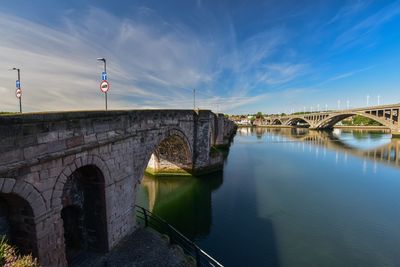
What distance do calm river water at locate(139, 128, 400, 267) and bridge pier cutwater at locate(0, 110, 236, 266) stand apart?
468 centimetres

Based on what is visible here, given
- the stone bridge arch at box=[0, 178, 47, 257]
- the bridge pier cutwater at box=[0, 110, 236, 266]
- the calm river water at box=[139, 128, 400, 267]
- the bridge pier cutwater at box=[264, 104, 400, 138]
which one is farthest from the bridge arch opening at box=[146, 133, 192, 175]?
the bridge pier cutwater at box=[264, 104, 400, 138]

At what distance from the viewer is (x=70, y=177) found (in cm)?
715

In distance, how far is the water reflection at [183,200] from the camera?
12.6 metres

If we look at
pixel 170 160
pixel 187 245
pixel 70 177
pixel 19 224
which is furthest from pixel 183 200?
pixel 19 224

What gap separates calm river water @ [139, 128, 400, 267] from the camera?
9.76 m

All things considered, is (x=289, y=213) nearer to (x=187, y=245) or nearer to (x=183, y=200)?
(x=187, y=245)

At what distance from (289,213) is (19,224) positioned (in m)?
12.8

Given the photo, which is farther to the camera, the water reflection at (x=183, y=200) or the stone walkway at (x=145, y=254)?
the water reflection at (x=183, y=200)

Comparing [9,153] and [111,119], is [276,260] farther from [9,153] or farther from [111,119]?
[9,153]

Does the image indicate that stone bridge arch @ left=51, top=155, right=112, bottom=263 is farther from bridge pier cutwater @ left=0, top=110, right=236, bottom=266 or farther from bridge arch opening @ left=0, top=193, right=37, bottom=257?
bridge arch opening @ left=0, top=193, right=37, bottom=257

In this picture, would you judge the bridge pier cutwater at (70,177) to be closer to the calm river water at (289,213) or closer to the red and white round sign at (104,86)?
the red and white round sign at (104,86)

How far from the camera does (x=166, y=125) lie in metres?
15.1

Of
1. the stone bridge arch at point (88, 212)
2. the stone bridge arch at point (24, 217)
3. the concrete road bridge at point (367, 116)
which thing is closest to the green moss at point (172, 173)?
the stone bridge arch at point (88, 212)

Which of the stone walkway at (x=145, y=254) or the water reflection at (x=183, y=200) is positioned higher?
the stone walkway at (x=145, y=254)
